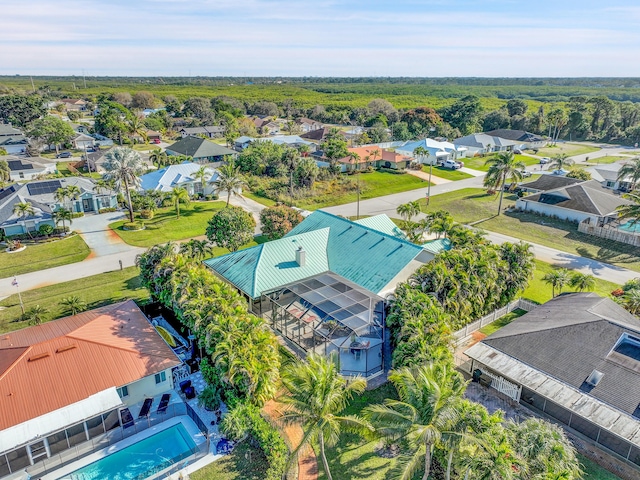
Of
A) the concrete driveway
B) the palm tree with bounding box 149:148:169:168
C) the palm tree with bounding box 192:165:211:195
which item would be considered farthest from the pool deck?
the palm tree with bounding box 149:148:169:168

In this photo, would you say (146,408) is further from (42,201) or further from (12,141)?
(12,141)

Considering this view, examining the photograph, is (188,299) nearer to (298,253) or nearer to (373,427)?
(298,253)

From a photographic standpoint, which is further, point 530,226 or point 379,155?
point 379,155

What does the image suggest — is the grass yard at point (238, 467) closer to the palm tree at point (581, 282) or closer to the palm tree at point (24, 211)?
the palm tree at point (581, 282)

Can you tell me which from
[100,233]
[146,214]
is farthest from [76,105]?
[100,233]

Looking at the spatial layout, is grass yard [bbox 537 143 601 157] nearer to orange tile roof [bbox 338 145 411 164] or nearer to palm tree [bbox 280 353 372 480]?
orange tile roof [bbox 338 145 411 164]

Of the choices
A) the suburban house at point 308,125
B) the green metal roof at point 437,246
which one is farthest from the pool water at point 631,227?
the suburban house at point 308,125

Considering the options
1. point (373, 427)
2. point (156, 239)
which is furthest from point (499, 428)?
point (156, 239)
